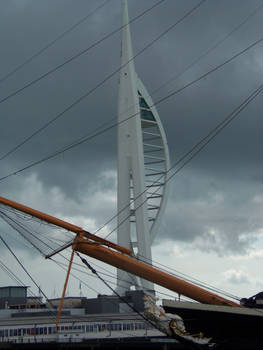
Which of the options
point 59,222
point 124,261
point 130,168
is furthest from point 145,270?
point 130,168

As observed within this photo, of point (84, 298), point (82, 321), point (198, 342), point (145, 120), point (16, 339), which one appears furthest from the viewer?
point (84, 298)

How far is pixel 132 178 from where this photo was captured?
65.8m

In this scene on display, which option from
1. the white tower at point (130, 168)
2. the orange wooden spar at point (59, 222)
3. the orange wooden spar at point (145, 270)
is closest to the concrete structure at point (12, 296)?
the white tower at point (130, 168)

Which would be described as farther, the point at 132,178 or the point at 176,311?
the point at 132,178

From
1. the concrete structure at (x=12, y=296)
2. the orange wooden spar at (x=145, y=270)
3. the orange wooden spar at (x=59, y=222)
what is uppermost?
the concrete structure at (x=12, y=296)

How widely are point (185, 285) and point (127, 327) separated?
125ft

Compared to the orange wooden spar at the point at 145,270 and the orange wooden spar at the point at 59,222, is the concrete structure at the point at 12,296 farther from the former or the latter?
the orange wooden spar at the point at 145,270

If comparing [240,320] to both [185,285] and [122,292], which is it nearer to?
[185,285]

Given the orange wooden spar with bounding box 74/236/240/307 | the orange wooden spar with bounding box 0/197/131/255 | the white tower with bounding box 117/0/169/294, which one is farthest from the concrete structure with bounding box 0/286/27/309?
the orange wooden spar with bounding box 74/236/240/307

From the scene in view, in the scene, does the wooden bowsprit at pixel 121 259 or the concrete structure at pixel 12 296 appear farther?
the concrete structure at pixel 12 296

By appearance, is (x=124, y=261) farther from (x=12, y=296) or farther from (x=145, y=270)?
(x=12, y=296)

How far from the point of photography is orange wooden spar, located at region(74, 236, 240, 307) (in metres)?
26.8

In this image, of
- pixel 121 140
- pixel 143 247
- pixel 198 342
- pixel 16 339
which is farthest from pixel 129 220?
pixel 198 342

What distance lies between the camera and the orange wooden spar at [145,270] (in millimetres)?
26797
